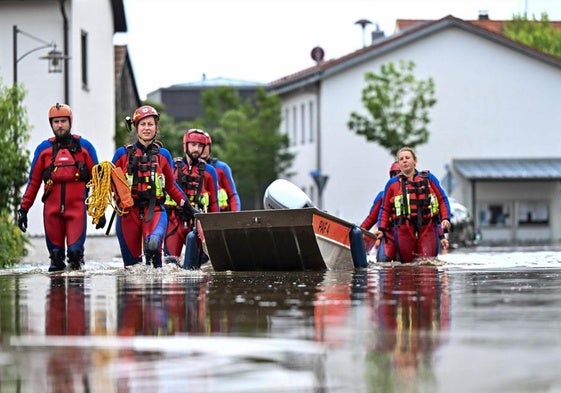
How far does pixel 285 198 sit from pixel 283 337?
1218 centimetres

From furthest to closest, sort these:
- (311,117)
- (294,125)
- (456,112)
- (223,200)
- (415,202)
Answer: (294,125)
(311,117)
(456,112)
(223,200)
(415,202)

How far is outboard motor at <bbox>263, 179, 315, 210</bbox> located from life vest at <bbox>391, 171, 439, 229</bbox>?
46.8 inches

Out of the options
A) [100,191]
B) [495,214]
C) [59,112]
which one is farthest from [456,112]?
[100,191]

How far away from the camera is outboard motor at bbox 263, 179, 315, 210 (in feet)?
69.6

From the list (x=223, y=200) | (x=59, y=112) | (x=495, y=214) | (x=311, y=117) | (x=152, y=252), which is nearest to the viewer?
(x=152, y=252)

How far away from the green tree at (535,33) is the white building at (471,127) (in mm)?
11181

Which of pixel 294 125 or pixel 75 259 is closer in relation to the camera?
pixel 75 259

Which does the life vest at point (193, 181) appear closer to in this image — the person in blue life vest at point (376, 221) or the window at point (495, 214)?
the person in blue life vest at point (376, 221)

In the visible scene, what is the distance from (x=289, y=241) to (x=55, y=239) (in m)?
2.60

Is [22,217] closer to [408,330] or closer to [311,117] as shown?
[408,330]

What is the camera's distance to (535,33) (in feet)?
314

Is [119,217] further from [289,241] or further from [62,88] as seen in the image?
[62,88]

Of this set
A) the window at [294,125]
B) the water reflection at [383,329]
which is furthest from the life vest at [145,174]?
the window at [294,125]

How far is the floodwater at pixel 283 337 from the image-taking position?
7277 millimetres
